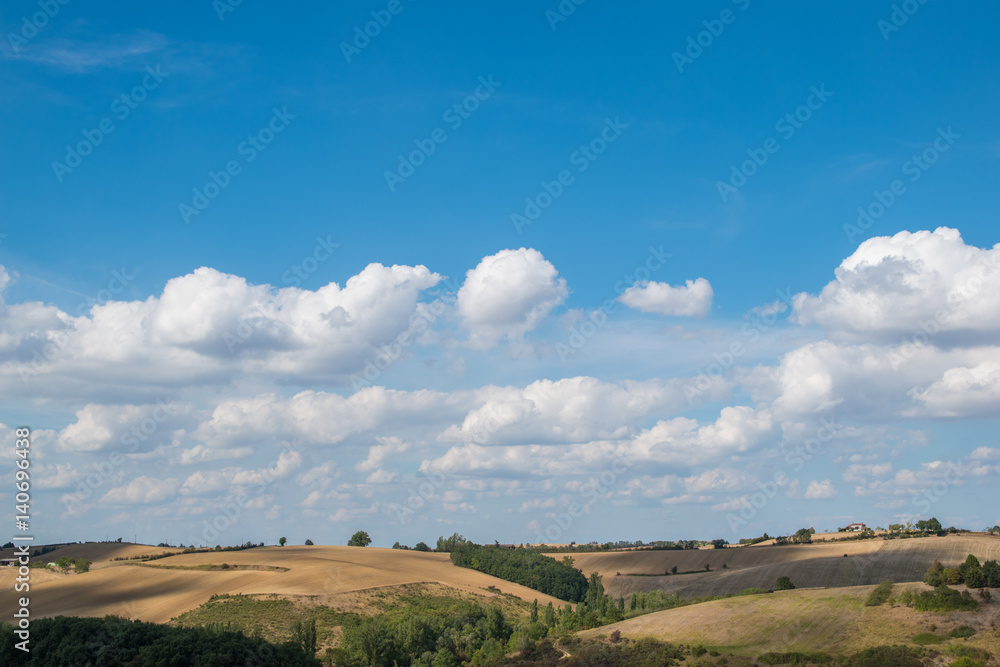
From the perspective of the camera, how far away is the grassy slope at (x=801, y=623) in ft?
264

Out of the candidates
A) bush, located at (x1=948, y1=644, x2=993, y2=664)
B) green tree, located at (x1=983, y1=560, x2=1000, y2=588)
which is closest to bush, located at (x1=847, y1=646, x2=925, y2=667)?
bush, located at (x1=948, y1=644, x2=993, y2=664)

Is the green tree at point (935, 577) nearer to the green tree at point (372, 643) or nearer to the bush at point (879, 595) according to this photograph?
the bush at point (879, 595)

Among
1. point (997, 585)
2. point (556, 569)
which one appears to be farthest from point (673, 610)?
point (556, 569)

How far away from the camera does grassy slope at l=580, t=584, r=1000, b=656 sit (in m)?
80.5

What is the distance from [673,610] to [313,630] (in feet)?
154

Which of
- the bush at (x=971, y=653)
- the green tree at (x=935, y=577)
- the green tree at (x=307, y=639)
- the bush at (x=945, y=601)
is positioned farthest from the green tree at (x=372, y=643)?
the green tree at (x=935, y=577)

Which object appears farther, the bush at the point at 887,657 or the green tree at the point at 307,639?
the green tree at the point at 307,639

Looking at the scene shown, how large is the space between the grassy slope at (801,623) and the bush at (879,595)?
862mm

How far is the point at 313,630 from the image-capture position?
310ft

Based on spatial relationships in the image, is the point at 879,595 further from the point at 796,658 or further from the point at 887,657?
the point at 796,658

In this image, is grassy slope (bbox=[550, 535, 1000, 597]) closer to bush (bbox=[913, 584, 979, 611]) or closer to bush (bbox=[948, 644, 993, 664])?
bush (bbox=[913, 584, 979, 611])

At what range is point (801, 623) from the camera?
8831cm

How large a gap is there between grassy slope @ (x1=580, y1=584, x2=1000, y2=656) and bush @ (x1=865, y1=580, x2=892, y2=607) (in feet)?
2.83

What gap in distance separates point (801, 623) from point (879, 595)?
36.3 ft
